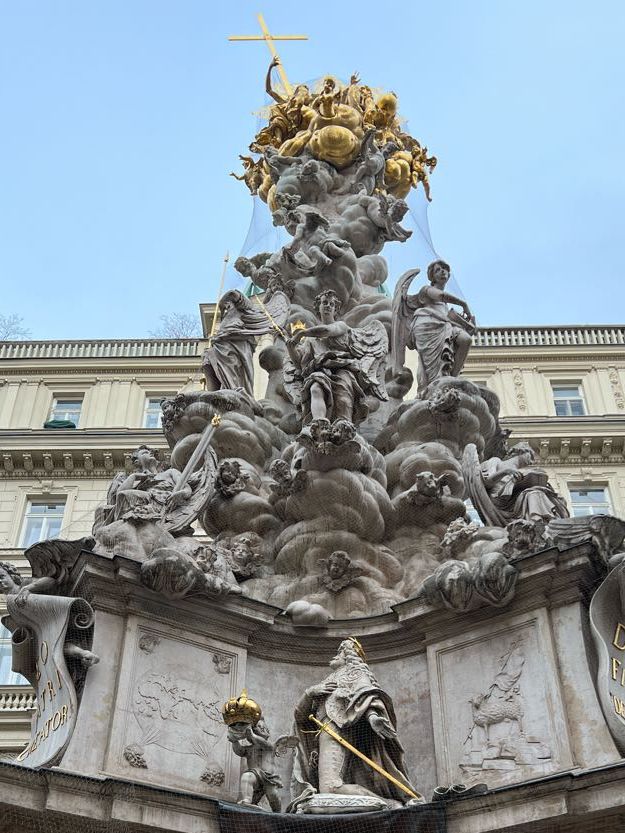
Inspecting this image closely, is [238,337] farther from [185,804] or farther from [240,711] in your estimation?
[185,804]

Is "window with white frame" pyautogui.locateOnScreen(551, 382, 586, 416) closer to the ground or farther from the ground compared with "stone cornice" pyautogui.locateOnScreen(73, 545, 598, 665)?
farther from the ground

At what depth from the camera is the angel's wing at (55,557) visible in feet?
31.4

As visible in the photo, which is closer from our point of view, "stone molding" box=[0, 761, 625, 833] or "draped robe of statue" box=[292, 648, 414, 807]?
"stone molding" box=[0, 761, 625, 833]

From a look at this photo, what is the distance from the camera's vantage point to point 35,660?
9273mm

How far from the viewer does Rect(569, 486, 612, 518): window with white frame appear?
27.7 meters

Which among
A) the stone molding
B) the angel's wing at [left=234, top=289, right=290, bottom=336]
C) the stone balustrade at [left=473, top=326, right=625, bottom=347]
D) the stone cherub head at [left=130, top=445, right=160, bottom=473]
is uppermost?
the stone balustrade at [left=473, top=326, right=625, bottom=347]

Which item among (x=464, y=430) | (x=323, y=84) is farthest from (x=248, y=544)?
(x=323, y=84)

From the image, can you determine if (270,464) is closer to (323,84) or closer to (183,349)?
(323,84)

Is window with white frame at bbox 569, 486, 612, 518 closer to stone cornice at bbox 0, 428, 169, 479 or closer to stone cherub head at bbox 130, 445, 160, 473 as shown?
stone cornice at bbox 0, 428, 169, 479

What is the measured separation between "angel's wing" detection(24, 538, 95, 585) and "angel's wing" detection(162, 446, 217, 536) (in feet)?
3.50

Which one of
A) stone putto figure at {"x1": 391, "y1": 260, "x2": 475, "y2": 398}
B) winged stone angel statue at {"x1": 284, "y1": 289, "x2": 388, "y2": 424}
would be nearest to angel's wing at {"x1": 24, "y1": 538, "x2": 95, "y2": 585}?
winged stone angel statue at {"x1": 284, "y1": 289, "x2": 388, "y2": 424}

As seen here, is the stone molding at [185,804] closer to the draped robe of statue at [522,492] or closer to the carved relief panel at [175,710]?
the carved relief panel at [175,710]

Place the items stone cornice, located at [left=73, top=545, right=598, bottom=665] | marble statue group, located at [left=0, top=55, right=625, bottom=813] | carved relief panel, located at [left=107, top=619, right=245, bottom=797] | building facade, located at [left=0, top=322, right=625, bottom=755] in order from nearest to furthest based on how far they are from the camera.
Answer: carved relief panel, located at [left=107, top=619, right=245, bottom=797]
marble statue group, located at [left=0, top=55, right=625, bottom=813]
stone cornice, located at [left=73, top=545, right=598, bottom=665]
building facade, located at [left=0, top=322, right=625, bottom=755]

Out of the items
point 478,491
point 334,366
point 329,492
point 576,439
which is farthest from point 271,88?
point 576,439
